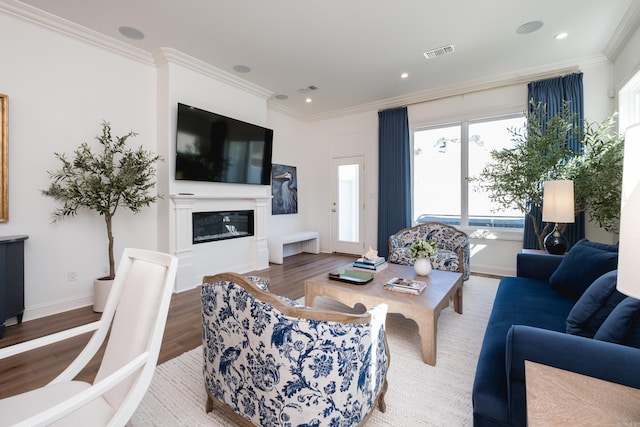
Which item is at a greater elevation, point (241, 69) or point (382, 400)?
point (241, 69)

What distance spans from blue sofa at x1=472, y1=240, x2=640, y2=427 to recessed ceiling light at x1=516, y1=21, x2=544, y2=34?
250 cm

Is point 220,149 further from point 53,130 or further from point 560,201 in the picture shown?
point 560,201

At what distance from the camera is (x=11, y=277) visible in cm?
267

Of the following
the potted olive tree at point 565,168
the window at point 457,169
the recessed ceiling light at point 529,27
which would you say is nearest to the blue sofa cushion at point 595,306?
the potted olive tree at point 565,168

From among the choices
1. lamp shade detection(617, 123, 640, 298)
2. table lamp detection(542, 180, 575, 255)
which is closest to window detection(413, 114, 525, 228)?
table lamp detection(542, 180, 575, 255)

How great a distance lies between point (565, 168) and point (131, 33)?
17.5 feet

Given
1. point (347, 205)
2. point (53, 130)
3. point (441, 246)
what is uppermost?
point (53, 130)

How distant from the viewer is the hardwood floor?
2027mm

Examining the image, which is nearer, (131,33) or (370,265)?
(370,265)

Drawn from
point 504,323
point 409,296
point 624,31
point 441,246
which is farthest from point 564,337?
point 624,31

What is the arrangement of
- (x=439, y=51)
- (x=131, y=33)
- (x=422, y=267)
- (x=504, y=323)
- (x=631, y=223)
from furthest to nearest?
(x=439, y=51)
(x=131, y=33)
(x=422, y=267)
(x=504, y=323)
(x=631, y=223)

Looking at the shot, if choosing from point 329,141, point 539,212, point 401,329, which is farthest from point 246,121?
point 539,212

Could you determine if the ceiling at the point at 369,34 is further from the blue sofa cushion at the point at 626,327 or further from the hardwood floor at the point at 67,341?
the hardwood floor at the point at 67,341

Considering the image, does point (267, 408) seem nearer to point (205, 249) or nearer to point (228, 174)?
point (205, 249)
